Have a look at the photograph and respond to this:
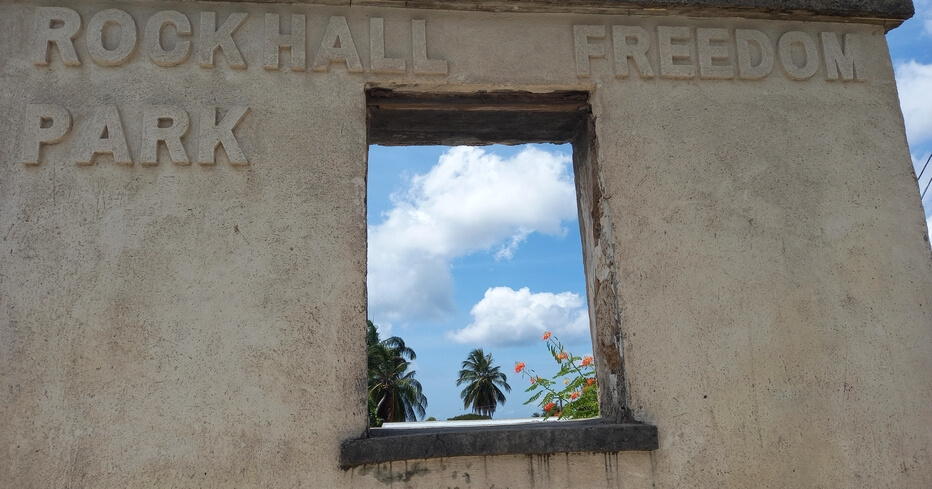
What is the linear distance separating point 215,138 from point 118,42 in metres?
0.71

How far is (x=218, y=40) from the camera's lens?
3436mm

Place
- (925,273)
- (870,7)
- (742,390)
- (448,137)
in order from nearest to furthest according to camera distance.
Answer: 1. (742,390)
2. (925,273)
3. (870,7)
4. (448,137)

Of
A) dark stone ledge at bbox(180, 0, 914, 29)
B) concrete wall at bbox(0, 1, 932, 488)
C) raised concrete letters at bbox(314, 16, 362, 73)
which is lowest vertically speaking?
concrete wall at bbox(0, 1, 932, 488)

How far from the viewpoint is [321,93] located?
342 centimetres

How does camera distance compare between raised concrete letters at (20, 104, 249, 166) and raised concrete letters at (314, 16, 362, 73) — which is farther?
raised concrete letters at (314, 16, 362, 73)

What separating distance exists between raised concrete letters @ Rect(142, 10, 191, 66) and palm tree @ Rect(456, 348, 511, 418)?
4001cm

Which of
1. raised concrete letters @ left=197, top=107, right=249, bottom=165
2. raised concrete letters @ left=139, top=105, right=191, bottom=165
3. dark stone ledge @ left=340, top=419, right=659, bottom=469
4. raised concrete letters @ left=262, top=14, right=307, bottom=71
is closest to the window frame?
dark stone ledge @ left=340, top=419, right=659, bottom=469

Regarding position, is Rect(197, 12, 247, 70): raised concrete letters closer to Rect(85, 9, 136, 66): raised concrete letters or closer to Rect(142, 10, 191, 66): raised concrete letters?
Rect(142, 10, 191, 66): raised concrete letters

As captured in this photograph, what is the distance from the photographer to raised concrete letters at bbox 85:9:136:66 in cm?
335

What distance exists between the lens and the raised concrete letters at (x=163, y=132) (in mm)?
3244

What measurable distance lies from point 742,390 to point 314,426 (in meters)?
1.98

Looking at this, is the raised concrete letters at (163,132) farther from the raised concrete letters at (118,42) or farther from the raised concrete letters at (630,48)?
the raised concrete letters at (630,48)

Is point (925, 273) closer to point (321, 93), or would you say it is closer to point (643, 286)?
point (643, 286)

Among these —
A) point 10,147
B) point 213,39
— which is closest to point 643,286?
point 213,39
